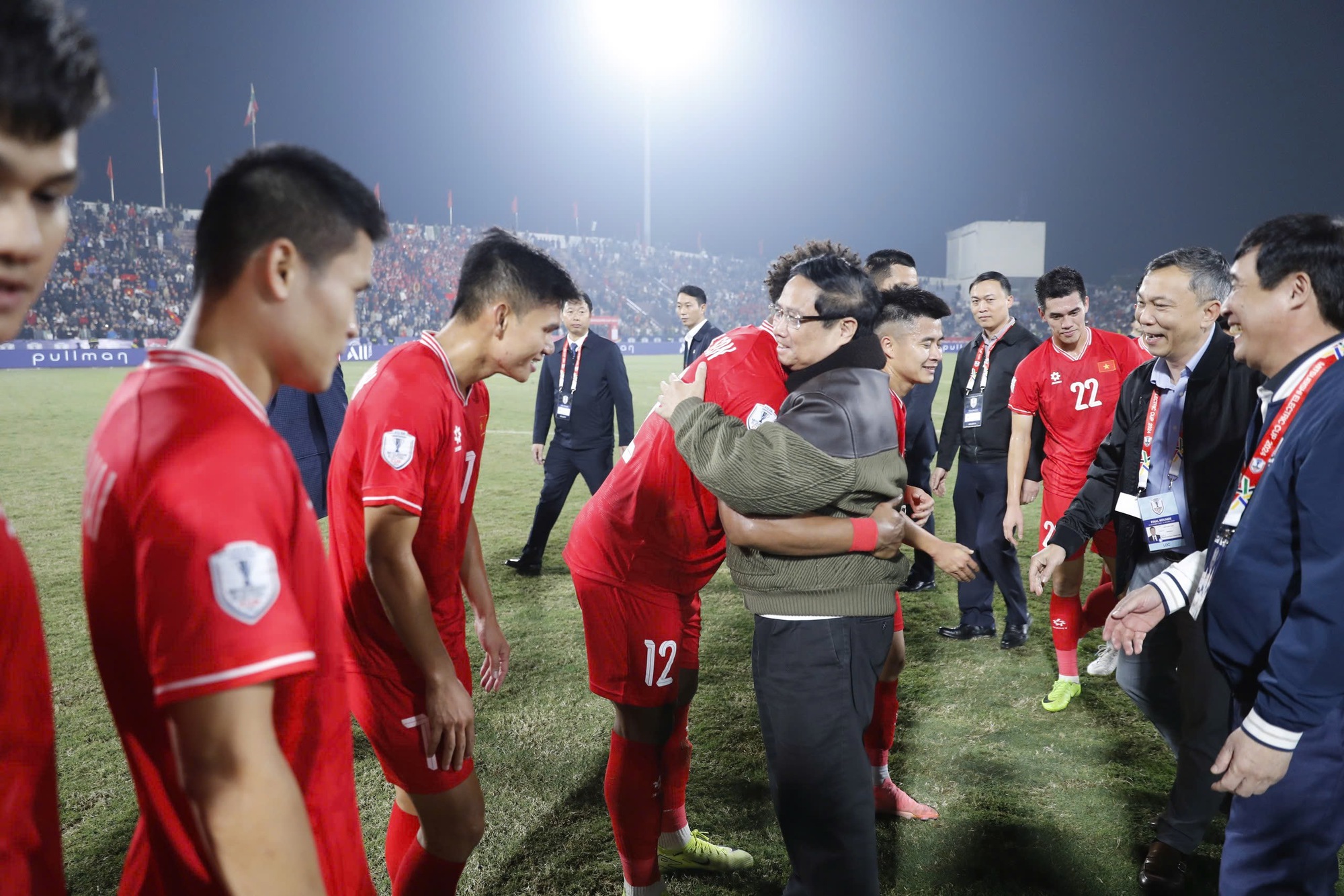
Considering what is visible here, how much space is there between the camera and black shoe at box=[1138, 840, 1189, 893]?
3.02 metres

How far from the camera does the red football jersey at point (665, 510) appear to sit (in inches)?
110

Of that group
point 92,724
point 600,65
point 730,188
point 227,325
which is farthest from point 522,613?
point 730,188

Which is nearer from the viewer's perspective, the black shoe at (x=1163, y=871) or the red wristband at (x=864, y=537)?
the red wristband at (x=864, y=537)

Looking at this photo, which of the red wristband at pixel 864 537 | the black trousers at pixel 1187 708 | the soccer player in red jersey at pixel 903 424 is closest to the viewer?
the red wristband at pixel 864 537

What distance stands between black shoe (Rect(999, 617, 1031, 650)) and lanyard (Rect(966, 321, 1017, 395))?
181 cm

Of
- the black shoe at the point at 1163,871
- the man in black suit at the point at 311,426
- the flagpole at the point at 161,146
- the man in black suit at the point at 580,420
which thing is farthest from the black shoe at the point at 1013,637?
the flagpole at the point at 161,146

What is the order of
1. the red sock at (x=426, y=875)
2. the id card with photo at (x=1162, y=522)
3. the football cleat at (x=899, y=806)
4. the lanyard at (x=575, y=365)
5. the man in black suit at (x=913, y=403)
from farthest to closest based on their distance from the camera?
1. the lanyard at (x=575, y=365)
2. the man in black suit at (x=913, y=403)
3. the football cleat at (x=899, y=806)
4. the id card with photo at (x=1162, y=522)
5. the red sock at (x=426, y=875)

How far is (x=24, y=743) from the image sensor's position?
3.00 ft

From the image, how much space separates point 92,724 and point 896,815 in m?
4.35

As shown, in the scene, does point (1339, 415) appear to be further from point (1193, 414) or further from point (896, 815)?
point (896, 815)

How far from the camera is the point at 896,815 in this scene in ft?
11.7

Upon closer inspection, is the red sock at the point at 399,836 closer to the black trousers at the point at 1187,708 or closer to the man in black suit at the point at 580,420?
the black trousers at the point at 1187,708

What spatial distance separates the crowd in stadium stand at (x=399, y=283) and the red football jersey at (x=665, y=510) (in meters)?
16.4

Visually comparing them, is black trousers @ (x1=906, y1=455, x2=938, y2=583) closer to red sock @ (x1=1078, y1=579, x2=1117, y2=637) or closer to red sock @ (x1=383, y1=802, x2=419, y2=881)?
red sock @ (x1=1078, y1=579, x2=1117, y2=637)
